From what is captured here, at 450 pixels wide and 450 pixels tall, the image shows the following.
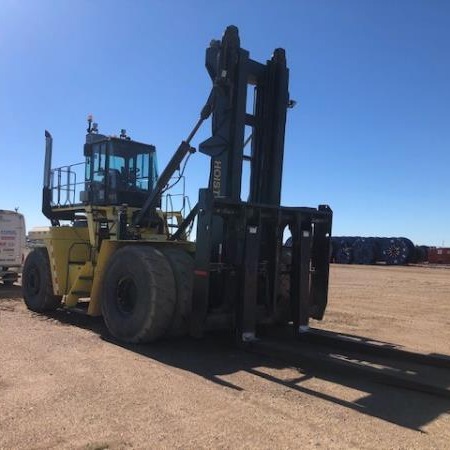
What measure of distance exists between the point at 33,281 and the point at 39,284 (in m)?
0.37

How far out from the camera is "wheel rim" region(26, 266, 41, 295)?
12.1m

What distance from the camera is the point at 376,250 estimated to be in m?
47.5

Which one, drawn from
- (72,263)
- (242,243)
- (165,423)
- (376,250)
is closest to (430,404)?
(165,423)

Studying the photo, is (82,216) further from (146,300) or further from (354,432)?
(354,432)

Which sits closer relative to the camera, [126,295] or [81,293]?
[126,295]

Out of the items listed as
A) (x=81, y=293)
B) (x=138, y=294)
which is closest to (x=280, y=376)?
(x=138, y=294)

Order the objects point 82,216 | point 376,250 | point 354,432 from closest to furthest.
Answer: point 354,432 < point 82,216 < point 376,250

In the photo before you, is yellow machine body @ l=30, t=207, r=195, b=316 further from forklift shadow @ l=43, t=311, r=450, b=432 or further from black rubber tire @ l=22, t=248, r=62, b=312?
forklift shadow @ l=43, t=311, r=450, b=432

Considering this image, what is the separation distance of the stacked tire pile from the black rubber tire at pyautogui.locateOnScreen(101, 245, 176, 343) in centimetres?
4000

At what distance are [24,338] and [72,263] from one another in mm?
2761

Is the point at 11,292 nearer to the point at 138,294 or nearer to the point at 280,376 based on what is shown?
the point at 138,294

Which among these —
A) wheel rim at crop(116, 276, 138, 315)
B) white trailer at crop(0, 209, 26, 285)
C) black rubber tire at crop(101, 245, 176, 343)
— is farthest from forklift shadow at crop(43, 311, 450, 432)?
white trailer at crop(0, 209, 26, 285)

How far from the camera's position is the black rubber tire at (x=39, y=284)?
464 inches

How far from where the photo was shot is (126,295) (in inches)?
351
